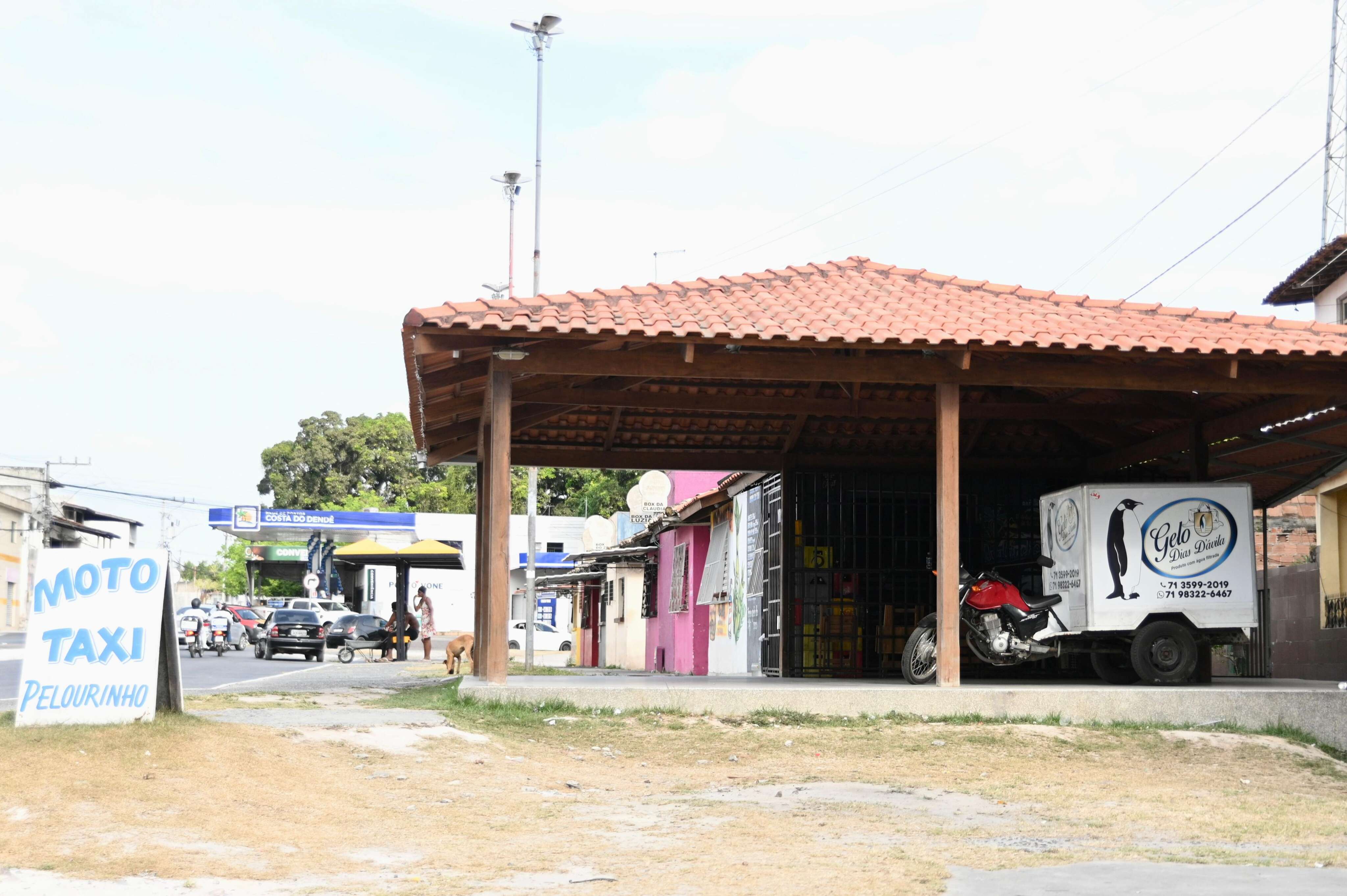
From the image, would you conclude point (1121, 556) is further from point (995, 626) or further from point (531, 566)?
point (531, 566)

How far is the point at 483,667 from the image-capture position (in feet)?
51.7

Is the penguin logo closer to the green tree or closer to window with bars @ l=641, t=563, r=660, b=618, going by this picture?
window with bars @ l=641, t=563, r=660, b=618

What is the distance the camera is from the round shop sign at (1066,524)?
1384 cm

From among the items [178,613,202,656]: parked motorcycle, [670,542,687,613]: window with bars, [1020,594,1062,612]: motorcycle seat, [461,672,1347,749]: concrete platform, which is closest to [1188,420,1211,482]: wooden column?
[1020,594,1062,612]: motorcycle seat

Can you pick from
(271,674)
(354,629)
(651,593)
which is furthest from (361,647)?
(271,674)

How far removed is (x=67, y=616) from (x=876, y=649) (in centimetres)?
1022

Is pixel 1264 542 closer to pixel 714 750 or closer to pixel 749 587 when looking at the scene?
pixel 749 587

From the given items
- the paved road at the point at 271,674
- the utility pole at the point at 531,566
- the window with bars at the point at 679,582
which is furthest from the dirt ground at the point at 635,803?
the window with bars at the point at 679,582

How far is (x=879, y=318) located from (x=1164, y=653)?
4.51 m

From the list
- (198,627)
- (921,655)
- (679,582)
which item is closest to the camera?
(921,655)

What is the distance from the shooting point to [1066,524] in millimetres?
14070

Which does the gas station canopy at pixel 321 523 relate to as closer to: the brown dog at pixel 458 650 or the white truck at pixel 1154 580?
the brown dog at pixel 458 650

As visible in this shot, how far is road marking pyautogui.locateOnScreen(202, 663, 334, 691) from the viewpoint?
55.9 ft

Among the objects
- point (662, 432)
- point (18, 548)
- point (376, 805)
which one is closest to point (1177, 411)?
point (662, 432)
